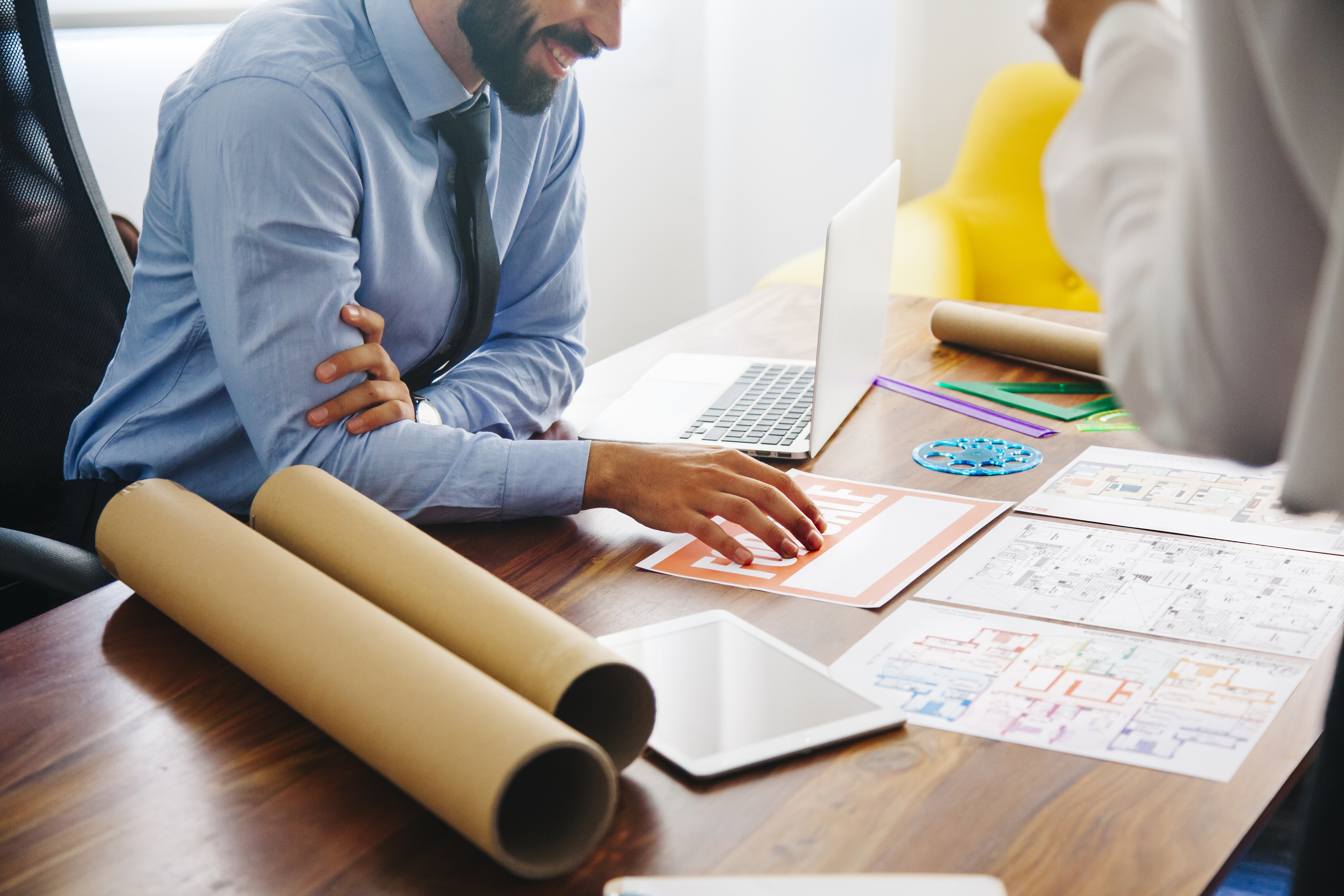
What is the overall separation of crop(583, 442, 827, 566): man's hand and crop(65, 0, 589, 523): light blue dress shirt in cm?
3

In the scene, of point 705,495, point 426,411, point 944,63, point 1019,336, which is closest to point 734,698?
point 705,495

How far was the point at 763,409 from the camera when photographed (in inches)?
51.2

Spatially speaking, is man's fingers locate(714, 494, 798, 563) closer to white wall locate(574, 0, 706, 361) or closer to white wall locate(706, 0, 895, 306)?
white wall locate(574, 0, 706, 361)

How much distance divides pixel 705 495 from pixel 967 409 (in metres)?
0.43

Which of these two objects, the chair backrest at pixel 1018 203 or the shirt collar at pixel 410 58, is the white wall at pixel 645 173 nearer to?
the chair backrest at pixel 1018 203

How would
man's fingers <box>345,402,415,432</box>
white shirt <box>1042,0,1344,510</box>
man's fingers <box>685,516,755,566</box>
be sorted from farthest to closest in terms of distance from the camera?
man's fingers <box>345,402,415,432</box>
man's fingers <box>685,516,755,566</box>
white shirt <box>1042,0,1344,510</box>

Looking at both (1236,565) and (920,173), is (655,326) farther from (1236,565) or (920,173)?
(1236,565)

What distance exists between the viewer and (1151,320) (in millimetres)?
527

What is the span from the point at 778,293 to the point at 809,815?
49.3 inches

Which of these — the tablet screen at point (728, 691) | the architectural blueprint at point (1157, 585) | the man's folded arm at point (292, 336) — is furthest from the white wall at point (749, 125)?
the tablet screen at point (728, 691)

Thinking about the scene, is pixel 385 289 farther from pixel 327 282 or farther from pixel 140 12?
pixel 140 12

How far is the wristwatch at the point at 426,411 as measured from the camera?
123cm

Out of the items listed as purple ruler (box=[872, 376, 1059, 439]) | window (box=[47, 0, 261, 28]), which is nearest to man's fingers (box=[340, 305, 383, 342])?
purple ruler (box=[872, 376, 1059, 439])

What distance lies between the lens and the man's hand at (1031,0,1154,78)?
1.93ft
